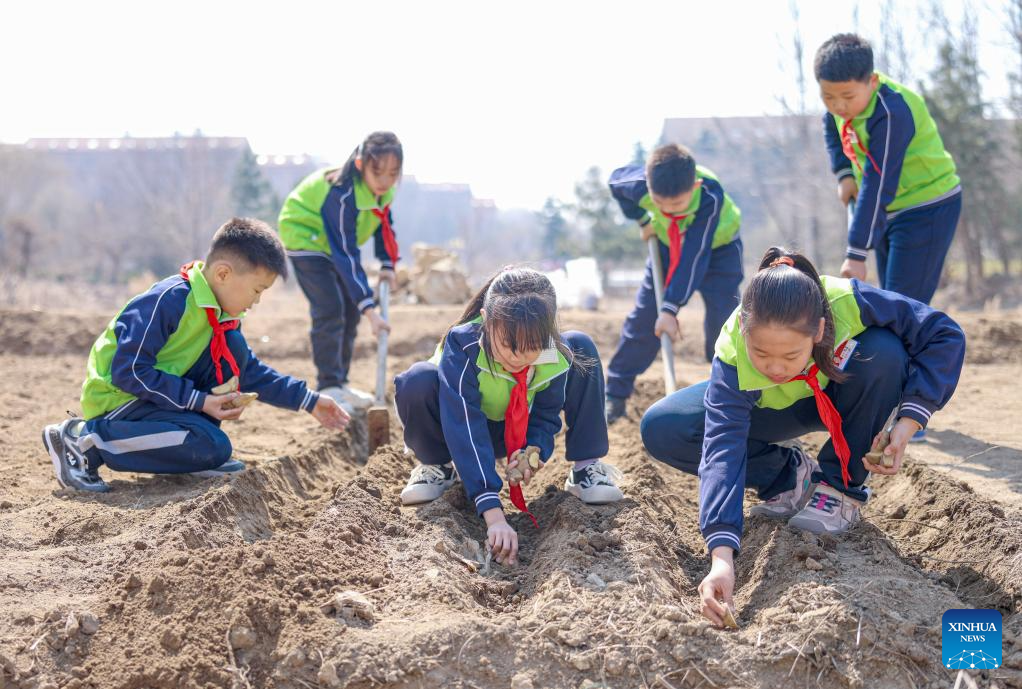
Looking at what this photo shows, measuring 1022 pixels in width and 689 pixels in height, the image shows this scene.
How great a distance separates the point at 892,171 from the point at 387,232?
2.95 m

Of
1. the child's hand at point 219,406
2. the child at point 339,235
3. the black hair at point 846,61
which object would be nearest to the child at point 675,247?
the black hair at point 846,61

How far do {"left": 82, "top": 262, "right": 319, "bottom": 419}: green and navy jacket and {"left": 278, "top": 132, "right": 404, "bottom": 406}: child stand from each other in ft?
5.07

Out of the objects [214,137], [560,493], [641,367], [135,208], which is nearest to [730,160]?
[214,137]

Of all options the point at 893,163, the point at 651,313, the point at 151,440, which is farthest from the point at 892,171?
the point at 151,440

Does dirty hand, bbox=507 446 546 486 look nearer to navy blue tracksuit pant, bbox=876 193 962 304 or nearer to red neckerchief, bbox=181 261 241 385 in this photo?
red neckerchief, bbox=181 261 241 385

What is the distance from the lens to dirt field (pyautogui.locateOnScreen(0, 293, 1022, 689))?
245cm

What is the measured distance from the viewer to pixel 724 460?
285cm

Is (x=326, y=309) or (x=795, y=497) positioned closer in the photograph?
(x=795, y=497)

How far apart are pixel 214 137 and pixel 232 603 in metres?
31.7

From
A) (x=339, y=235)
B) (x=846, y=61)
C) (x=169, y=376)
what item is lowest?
(x=169, y=376)

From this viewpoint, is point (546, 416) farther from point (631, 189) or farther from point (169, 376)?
point (631, 189)

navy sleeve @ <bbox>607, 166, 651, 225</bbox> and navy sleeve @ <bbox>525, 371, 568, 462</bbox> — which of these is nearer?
navy sleeve @ <bbox>525, 371, 568, 462</bbox>

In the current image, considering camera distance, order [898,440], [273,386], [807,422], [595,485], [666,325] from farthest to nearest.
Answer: [666,325], [273,386], [595,485], [807,422], [898,440]

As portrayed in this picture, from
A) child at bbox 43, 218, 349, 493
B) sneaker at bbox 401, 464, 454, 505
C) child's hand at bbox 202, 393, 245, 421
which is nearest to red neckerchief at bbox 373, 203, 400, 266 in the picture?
child at bbox 43, 218, 349, 493
